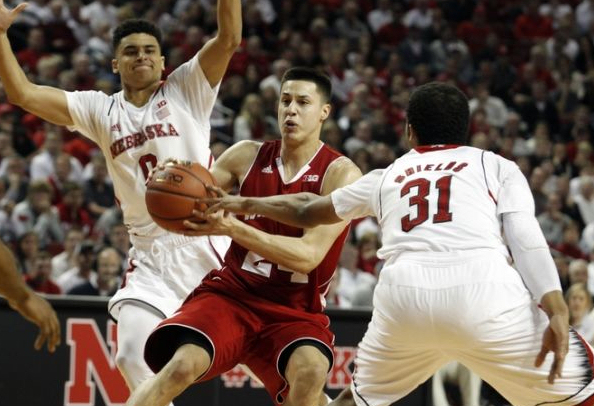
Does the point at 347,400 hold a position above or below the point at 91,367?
above

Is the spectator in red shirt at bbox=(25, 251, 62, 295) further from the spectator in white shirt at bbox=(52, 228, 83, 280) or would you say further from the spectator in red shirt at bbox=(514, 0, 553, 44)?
the spectator in red shirt at bbox=(514, 0, 553, 44)

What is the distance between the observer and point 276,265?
5.81m

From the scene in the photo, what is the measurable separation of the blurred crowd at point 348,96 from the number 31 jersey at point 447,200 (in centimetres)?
456

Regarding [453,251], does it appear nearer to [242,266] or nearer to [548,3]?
[242,266]

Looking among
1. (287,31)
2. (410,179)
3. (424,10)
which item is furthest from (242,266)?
(424,10)

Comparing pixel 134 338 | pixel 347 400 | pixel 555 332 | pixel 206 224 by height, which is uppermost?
pixel 206 224

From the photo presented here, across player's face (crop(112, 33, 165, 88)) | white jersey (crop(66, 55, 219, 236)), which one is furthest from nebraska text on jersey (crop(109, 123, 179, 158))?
player's face (crop(112, 33, 165, 88))

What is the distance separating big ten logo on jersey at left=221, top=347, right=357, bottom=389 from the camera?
330 inches

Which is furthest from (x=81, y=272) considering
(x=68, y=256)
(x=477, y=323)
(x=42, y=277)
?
(x=477, y=323)

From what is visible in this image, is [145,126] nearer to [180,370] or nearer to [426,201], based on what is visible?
[180,370]

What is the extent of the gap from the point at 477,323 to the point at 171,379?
149 centimetres

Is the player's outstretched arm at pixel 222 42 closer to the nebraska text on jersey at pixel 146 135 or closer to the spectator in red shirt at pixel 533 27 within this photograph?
the nebraska text on jersey at pixel 146 135

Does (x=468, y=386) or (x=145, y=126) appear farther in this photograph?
(x=468, y=386)

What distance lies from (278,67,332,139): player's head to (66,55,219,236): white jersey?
538 mm
